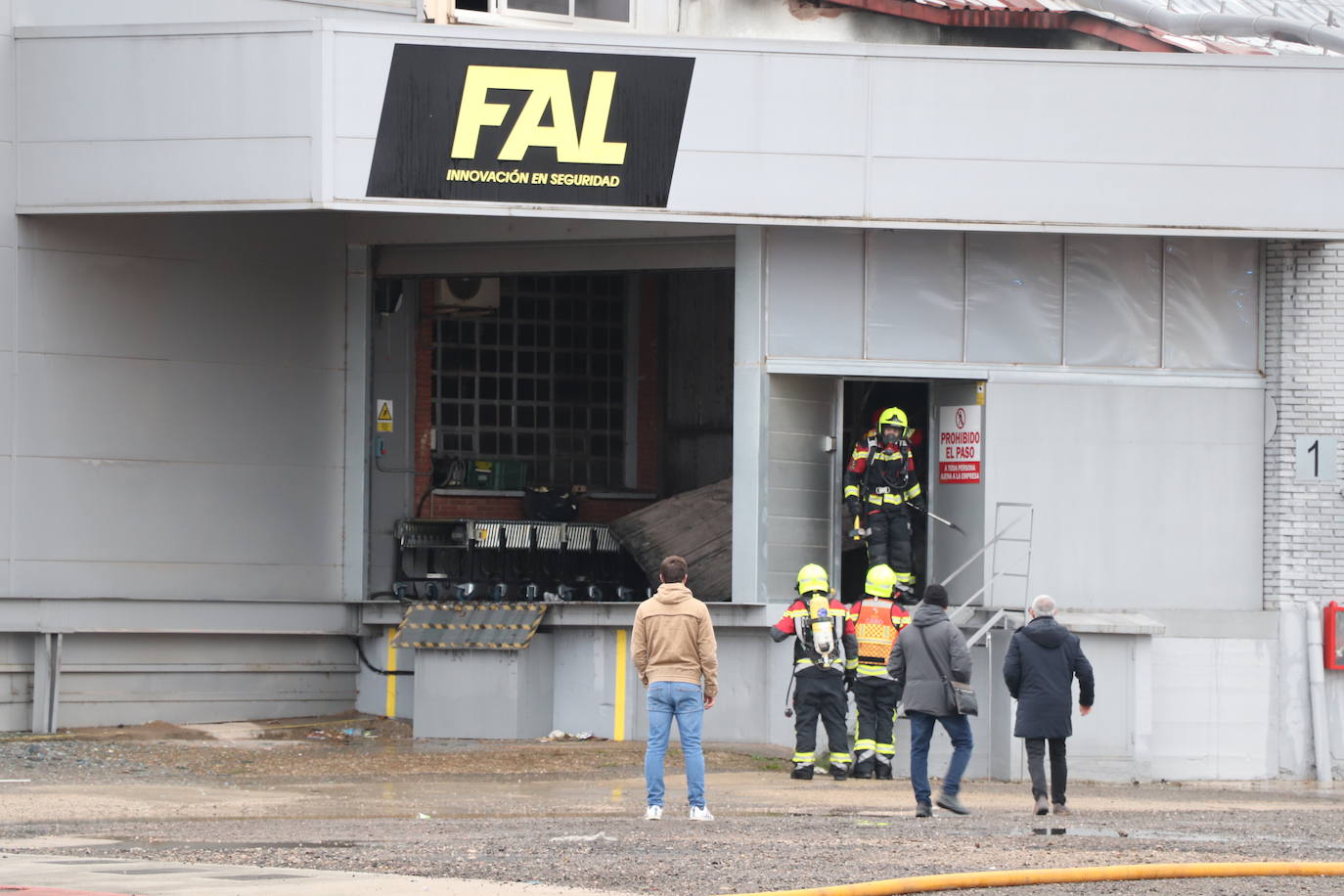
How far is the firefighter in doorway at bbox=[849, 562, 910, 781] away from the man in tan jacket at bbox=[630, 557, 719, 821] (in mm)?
3547

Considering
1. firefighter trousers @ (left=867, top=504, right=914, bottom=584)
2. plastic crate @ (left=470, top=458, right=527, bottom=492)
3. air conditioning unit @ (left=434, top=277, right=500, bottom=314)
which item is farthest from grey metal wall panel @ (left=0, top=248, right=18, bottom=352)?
firefighter trousers @ (left=867, top=504, right=914, bottom=584)

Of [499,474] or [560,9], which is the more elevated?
[560,9]

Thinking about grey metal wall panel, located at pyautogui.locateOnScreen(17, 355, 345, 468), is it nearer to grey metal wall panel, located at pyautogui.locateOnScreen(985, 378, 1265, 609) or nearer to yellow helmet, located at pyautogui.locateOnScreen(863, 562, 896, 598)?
yellow helmet, located at pyautogui.locateOnScreen(863, 562, 896, 598)

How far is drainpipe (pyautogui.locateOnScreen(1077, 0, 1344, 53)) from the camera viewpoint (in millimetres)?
22156

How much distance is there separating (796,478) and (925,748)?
5602mm

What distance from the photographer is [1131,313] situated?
18.8 meters

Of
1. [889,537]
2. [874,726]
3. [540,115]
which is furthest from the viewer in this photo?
[889,537]

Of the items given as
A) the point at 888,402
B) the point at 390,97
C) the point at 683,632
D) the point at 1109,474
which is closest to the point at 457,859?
the point at 683,632

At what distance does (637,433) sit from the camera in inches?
913

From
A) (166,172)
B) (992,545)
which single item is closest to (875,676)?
(992,545)

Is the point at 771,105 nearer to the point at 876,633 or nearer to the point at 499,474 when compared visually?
the point at 876,633

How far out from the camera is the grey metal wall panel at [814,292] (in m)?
18.3

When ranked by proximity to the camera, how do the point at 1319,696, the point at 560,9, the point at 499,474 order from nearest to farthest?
the point at 1319,696
the point at 560,9
the point at 499,474

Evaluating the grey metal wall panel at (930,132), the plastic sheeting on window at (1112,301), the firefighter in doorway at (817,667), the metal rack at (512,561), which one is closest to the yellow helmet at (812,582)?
the firefighter in doorway at (817,667)
